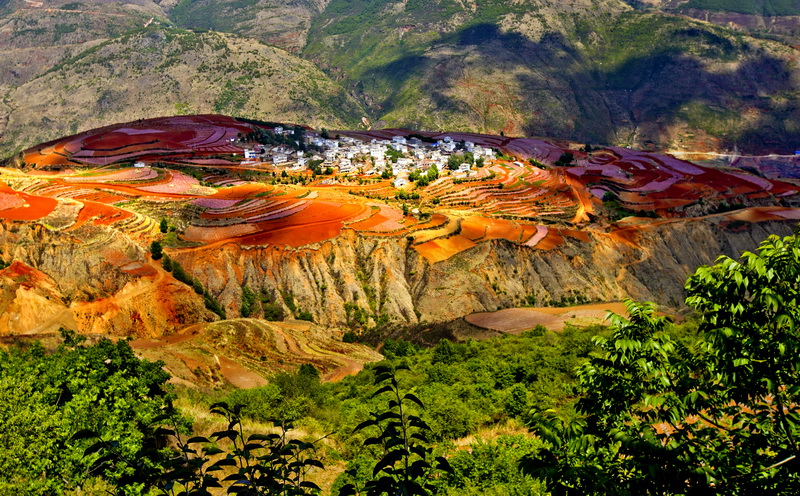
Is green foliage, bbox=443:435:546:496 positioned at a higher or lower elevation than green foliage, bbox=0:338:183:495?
lower

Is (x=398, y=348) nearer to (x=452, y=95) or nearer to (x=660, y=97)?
(x=452, y=95)

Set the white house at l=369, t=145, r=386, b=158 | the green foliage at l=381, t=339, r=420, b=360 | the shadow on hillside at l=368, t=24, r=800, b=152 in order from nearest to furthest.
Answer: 1. the green foliage at l=381, t=339, r=420, b=360
2. the white house at l=369, t=145, r=386, b=158
3. the shadow on hillside at l=368, t=24, r=800, b=152

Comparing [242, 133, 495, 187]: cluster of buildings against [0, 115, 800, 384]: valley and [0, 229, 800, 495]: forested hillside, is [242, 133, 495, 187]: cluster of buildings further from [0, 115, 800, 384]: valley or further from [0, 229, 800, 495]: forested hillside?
[0, 229, 800, 495]: forested hillside

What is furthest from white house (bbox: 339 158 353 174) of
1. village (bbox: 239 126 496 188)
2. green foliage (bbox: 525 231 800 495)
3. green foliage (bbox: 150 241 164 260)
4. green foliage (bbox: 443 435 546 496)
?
green foliage (bbox: 525 231 800 495)

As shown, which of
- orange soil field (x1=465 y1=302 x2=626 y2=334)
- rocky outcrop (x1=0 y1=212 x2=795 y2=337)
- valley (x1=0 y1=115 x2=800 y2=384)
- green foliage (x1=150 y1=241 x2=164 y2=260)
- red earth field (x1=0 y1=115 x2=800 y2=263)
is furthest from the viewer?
red earth field (x1=0 y1=115 x2=800 y2=263)

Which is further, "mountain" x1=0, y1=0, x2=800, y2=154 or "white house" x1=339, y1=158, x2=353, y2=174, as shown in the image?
"mountain" x1=0, y1=0, x2=800, y2=154

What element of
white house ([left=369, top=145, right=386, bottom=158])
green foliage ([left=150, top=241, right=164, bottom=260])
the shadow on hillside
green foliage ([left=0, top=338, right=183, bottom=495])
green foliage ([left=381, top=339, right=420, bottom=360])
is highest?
green foliage ([left=0, top=338, right=183, bottom=495])

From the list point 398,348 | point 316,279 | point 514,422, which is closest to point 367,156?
point 316,279
